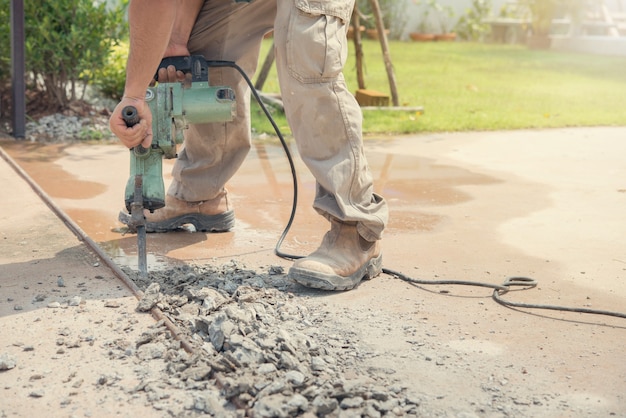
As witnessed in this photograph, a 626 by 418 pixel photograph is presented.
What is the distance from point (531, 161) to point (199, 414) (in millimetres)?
4088

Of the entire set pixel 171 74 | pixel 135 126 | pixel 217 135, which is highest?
pixel 171 74

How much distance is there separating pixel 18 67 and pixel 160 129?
3150 millimetres

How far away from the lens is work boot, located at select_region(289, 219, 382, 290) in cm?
324

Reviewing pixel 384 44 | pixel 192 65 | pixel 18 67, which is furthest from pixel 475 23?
pixel 192 65

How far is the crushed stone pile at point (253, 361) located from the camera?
2.29m

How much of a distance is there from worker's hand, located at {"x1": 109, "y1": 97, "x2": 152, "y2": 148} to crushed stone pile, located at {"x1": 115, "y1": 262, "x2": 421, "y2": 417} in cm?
56

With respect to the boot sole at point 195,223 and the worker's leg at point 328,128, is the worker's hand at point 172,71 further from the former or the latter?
the boot sole at point 195,223

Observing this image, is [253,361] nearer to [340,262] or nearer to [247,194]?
[340,262]

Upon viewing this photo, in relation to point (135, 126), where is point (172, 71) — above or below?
above

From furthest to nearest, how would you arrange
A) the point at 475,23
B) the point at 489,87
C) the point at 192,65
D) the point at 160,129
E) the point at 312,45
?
the point at 475,23, the point at 489,87, the point at 192,65, the point at 160,129, the point at 312,45

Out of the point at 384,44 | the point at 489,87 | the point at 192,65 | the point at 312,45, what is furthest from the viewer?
the point at 489,87

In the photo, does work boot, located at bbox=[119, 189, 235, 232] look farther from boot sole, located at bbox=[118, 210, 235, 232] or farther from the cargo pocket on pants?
the cargo pocket on pants

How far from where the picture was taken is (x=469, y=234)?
4141mm

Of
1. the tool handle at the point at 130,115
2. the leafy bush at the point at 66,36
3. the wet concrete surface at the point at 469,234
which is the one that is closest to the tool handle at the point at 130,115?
the tool handle at the point at 130,115
